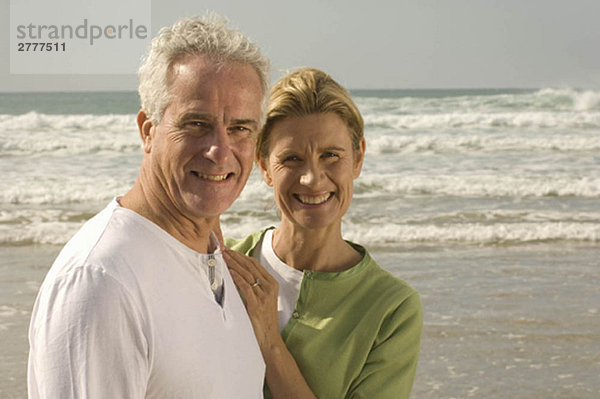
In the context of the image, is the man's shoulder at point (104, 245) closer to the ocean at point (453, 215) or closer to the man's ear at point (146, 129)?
the man's ear at point (146, 129)

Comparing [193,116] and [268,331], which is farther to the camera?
[268,331]

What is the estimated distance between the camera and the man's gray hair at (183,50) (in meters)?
1.71

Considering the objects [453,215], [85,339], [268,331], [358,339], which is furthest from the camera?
[453,215]

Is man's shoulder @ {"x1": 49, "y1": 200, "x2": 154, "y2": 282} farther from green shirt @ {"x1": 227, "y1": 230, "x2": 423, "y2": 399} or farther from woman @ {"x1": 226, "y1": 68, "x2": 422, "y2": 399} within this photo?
green shirt @ {"x1": 227, "y1": 230, "x2": 423, "y2": 399}

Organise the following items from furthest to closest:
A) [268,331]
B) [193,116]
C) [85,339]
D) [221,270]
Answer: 1. [268,331]
2. [221,270]
3. [193,116]
4. [85,339]

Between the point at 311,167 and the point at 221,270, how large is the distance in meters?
0.58

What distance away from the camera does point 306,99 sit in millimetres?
2381

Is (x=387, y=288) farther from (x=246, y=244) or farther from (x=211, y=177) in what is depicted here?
(x=211, y=177)

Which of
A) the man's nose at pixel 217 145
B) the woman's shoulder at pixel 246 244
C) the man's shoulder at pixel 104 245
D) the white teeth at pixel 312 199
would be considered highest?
the man's nose at pixel 217 145

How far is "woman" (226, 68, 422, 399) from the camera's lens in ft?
7.53

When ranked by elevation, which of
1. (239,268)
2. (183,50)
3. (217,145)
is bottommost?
(239,268)

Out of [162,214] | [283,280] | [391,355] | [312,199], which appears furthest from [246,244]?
[162,214]

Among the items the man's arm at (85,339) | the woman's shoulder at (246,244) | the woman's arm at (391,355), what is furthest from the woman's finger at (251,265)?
the man's arm at (85,339)

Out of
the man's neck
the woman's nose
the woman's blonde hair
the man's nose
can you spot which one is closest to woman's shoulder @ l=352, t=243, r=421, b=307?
the woman's nose
